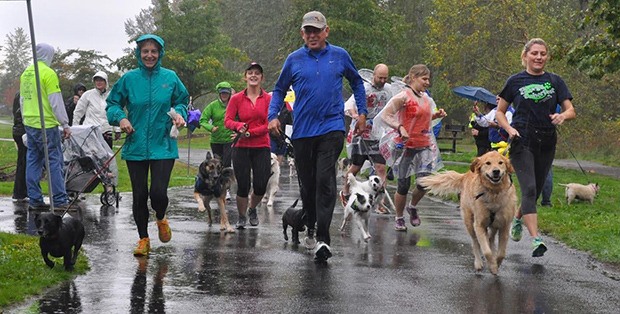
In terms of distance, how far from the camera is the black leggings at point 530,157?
915 centimetres

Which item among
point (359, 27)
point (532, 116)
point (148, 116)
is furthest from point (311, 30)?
point (359, 27)

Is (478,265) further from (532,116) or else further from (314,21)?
(314,21)

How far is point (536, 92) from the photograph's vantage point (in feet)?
29.8


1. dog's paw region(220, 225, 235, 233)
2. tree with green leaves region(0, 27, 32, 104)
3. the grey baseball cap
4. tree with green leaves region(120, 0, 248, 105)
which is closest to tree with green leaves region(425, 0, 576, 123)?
tree with green leaves region(120, 0, 248, 105)

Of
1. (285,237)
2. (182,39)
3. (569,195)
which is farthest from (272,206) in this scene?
(182,39)

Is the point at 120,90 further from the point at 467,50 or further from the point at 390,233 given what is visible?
the point at 467,50

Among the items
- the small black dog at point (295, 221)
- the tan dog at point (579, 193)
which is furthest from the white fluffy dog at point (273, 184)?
the tan dog at point (579, 193)

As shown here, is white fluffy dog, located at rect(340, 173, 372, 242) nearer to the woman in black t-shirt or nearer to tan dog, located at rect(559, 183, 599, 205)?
the woman in black t-shirt

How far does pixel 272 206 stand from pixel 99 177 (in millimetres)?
2635

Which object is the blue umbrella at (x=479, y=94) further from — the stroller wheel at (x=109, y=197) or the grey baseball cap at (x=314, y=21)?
the grey baseball cap at (x=314, y=21)

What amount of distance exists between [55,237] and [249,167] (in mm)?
4109

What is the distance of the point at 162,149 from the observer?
29.3 feet

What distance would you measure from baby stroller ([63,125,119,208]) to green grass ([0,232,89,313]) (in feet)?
14.6

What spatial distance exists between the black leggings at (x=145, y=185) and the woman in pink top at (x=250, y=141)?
2.38 m
